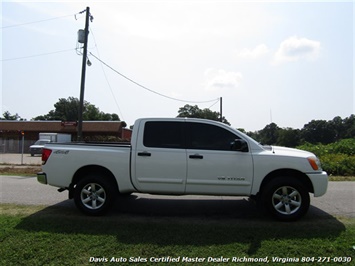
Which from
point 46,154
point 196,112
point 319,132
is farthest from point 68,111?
point 46,154

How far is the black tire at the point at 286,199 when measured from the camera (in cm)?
550

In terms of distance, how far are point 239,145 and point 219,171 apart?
0.62 metres

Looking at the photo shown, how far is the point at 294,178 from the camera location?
5.61 meters

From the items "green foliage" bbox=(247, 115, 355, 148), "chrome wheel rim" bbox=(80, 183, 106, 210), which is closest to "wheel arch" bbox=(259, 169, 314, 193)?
"chrome wheel rim" bbox=(80, 183, 106, 210)

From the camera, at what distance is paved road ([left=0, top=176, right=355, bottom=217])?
20.6 ft

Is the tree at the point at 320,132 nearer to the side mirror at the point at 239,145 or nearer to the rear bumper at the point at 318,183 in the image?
the rear bumper at the point at 318,183

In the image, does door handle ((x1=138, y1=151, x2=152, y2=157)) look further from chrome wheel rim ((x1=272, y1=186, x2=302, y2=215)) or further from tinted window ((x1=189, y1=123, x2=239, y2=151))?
chrome wheel rim ((x1=272, y1=186, x2=302, y2=215))

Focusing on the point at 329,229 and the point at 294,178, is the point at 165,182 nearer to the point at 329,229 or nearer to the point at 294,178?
the point at 294,178

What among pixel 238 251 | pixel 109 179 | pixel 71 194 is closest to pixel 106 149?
pixel 109 179

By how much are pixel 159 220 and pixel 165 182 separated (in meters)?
0.73

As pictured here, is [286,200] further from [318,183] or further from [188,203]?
[188,203]

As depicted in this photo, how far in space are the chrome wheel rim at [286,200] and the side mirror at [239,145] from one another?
0.98 m

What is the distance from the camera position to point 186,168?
223 inches

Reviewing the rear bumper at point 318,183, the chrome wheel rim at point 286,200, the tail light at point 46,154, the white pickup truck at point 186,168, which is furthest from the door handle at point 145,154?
the rear bumper at point 318,183
